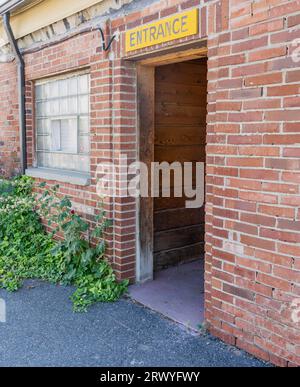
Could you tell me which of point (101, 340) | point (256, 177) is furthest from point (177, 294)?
point (256, 177)

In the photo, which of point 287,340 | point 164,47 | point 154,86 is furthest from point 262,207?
point 154,86

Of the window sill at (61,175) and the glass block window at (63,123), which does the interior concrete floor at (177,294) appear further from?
the glass block window at (63,123)

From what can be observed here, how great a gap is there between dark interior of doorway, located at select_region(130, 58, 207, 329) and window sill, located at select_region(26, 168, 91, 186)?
2.85ft

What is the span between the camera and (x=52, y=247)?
17.2 ft

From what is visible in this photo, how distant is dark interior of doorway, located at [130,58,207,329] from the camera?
4.75 metres

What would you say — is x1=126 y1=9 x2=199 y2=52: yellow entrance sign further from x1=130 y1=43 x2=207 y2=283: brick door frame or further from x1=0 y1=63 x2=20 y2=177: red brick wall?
x1=0 y1=63 x2=20 y2=177: red brick wall

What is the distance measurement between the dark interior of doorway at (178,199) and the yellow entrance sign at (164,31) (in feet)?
2.58

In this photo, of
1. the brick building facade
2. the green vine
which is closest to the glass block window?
the green vine

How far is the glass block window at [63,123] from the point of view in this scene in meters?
Answer: 5.08

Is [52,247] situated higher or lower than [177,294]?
higher

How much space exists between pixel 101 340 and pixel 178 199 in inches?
88.2
